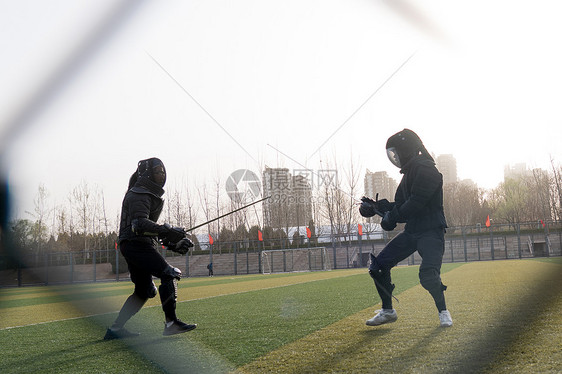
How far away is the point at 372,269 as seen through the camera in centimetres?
523

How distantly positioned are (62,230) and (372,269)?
2233 inches

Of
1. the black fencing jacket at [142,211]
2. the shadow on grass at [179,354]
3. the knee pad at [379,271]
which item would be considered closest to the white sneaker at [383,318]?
the knee pad at [379,271]

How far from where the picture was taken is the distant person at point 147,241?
4.93 metres

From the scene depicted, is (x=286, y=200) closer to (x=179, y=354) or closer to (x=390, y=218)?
(x=390, y=218)

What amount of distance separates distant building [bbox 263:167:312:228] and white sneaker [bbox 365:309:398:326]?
4454 centimetres

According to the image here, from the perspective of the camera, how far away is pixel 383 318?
4.97 m

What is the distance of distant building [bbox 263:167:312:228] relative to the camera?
50438 millimetres

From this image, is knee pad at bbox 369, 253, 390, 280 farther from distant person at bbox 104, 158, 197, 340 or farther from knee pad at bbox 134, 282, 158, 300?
knee pad at bbox 134, 282, 158, 300

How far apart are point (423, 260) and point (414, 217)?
42 centimetres

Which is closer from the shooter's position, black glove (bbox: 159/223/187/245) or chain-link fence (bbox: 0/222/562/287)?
black glove (bbox: 159/223/187/245)

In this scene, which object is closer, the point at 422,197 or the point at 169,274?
the point at 422,197

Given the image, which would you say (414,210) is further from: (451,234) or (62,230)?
(62,230)

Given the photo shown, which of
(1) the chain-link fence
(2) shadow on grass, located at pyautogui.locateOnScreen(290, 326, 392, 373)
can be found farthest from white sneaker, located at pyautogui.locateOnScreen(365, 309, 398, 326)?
(1) the chain-link fence

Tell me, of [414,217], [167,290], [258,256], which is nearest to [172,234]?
[167,290]
